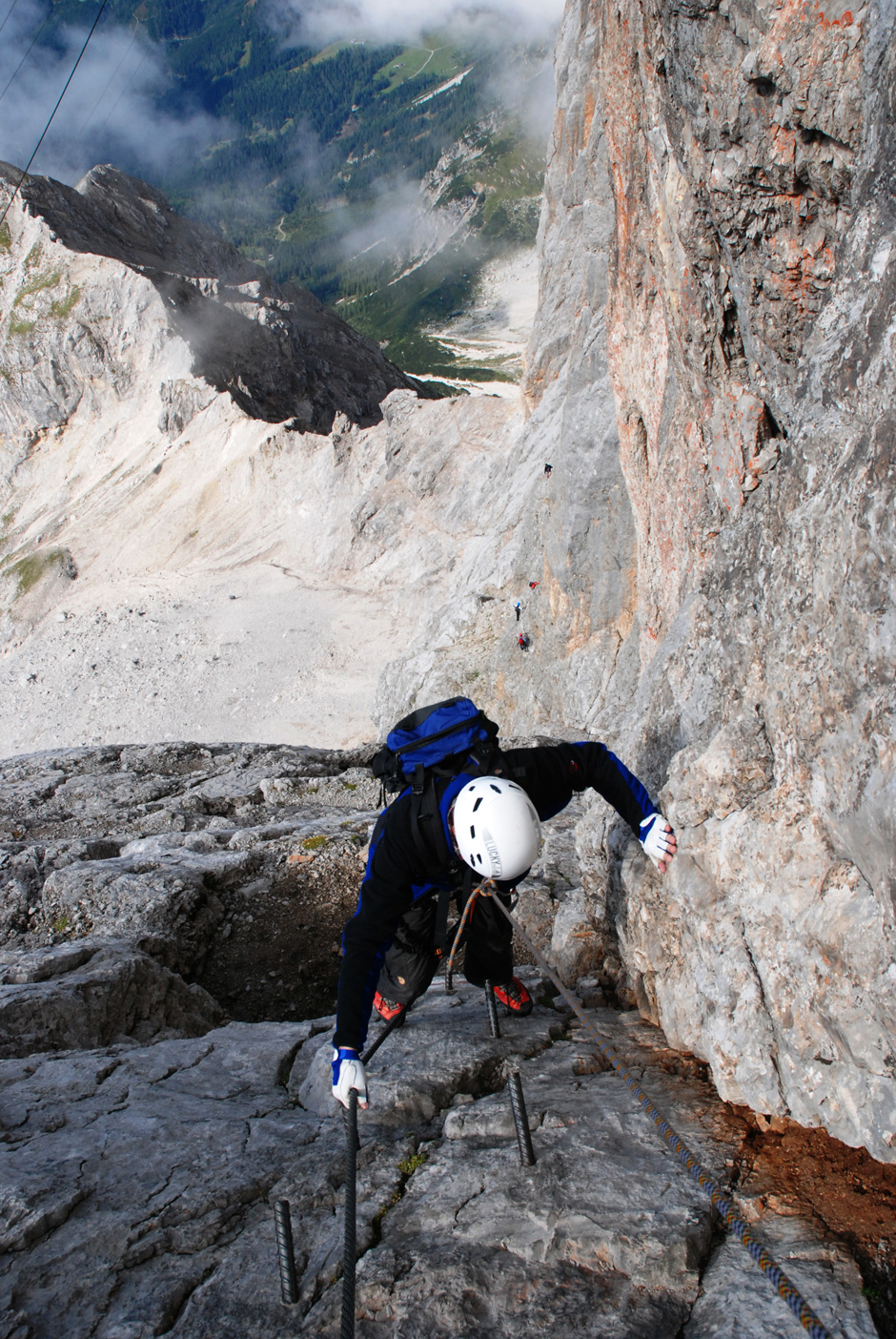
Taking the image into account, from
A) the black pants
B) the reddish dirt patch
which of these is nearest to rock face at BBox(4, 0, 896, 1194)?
the reddish dirt patch

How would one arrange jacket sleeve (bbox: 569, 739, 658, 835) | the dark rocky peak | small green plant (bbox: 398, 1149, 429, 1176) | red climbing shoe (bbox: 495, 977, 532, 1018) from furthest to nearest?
the dark rocky peak
red climbing shoe (bbox: 495, 977, 532, 1018)
jacket sleeve (bbox: 569, 739, 658, 835)
small green plant (bbox: 398, 1149, 429, 1176)

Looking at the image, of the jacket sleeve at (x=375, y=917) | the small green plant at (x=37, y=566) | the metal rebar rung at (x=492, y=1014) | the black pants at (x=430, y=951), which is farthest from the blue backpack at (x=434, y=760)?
the small green plant at (x=37, y=566)

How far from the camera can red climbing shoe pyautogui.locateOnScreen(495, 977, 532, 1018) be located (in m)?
6.21

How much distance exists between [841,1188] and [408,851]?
9.98ft

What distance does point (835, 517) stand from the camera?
3.93 metres

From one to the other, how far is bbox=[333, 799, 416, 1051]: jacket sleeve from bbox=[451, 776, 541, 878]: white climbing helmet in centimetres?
53

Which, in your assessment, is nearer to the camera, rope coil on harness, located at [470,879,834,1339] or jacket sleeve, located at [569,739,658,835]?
rope coil on harness, located at [470,879,834,1339]

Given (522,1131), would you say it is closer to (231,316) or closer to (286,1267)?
(286,1267)

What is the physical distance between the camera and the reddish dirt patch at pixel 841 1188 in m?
3.34

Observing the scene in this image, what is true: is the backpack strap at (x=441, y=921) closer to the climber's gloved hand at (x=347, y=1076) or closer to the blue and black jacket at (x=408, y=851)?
the blue and black jacket at (x=408, y=851)

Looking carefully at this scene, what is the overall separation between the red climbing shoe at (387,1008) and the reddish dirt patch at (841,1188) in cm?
277

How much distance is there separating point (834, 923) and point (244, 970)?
337 inches

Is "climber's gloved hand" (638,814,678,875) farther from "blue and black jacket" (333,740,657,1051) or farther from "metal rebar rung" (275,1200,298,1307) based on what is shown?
"metal rebar rung" (275,1200,298,1307)

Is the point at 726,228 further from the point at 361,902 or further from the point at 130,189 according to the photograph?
the point at 130,189
